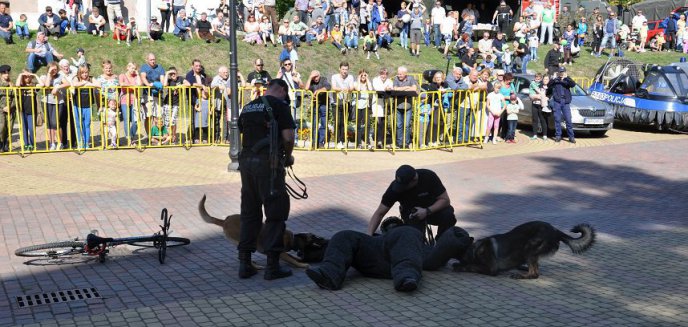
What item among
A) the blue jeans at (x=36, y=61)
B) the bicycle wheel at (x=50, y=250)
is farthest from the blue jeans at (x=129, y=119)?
the bicycle wheel at (x=50, y=250)

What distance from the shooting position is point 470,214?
1138cm

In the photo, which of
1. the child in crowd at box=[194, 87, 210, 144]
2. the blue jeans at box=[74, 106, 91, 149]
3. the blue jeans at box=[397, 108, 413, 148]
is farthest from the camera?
the blue jeans at box=[397, 108, 413, 148]

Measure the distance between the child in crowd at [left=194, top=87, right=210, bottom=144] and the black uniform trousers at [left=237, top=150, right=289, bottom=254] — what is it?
8.86 metres

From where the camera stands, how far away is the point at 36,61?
70.9 ft

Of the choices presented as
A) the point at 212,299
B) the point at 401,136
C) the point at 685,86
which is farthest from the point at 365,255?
the point at 685,86

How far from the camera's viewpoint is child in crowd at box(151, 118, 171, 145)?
16.5 metres

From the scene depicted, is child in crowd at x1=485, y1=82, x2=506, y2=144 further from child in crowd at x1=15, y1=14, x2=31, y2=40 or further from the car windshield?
child in crowd at x1=15, y1=14, x2=31, y2=40

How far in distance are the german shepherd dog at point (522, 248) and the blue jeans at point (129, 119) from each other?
9.81 meters

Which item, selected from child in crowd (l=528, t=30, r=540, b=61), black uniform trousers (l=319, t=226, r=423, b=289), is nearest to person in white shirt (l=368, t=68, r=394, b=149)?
black uniform trousers (l=319, t=226, r=423, b=289)

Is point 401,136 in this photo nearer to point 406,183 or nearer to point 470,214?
point 470,214

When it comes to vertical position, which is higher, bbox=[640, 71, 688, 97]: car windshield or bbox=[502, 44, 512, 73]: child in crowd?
bbox=[502, 44, 512, 73]: child in crowd

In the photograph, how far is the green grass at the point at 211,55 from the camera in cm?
2306

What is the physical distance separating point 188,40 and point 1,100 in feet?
35.3

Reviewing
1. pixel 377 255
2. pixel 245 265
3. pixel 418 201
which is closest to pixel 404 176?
pixel 418 201
